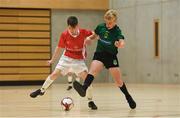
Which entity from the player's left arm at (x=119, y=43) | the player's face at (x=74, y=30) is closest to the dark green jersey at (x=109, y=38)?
the player's left arm at (x=119, y=43)

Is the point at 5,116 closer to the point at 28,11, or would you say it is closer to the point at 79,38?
the point at 79,38

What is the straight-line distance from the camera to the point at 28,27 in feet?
70.9

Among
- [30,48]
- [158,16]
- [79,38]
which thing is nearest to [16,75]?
[30,48]

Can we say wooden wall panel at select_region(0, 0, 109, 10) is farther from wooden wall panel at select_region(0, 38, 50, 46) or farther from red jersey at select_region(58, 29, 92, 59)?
red jersey at select_region(58, 29, 92, 59)

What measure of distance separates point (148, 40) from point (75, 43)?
38.2 ft

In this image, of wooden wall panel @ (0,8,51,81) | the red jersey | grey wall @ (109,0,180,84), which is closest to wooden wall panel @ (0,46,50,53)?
wooden wall panel @ (0,8,51,81)

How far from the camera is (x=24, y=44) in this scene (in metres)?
21.7

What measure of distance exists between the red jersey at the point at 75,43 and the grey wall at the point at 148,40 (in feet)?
32.8

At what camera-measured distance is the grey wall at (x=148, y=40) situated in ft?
61.6

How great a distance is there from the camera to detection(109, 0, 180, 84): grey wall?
18781mm

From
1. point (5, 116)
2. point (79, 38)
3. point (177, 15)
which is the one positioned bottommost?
point (5, 116)

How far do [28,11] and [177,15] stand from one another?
23.0 ft

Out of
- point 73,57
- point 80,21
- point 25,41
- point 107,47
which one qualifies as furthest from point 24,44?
point 107,47

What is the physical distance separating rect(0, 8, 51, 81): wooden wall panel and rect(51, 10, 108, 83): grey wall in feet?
1.08
